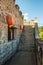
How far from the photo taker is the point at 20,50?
11328 millimetres

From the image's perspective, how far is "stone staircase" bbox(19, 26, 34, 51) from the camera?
11523 mm

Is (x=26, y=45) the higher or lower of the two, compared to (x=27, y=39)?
lower

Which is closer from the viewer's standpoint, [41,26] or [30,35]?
[30,35]

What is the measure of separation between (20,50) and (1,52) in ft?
15.7

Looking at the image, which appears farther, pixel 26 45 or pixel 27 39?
pixel 27 39

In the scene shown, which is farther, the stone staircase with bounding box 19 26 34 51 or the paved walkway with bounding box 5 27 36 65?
the stone staircase with bounding box 19 26 34 51

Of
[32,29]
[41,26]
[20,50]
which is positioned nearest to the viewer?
[20,50]

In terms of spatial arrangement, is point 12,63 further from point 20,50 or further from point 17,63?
point 20,50

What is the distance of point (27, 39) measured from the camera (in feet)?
41.8

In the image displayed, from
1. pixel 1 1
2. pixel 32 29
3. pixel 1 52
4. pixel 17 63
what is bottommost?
pixel 17 63

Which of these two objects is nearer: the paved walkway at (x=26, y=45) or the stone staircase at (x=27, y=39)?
the paved walkway at (x=26, y=45)

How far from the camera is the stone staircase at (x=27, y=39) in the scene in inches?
454

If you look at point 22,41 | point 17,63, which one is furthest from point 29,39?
point 17,63

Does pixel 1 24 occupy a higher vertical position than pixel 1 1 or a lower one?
lower
